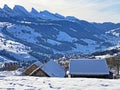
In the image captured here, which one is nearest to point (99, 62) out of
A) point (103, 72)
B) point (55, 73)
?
point (103, 72)

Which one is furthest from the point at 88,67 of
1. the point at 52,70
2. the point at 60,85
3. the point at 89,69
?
the point at 60,85

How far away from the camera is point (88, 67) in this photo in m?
67.6

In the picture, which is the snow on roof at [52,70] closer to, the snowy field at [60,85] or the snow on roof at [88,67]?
the snow on roof at [88,67]

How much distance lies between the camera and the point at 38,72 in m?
72.8

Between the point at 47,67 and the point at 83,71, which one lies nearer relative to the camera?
the point at 83,71

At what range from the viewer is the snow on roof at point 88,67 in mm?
66688

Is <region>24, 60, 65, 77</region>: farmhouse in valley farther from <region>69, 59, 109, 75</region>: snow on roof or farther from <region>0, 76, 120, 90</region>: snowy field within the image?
<region>0, 76, 120, 90</region>: snowy field

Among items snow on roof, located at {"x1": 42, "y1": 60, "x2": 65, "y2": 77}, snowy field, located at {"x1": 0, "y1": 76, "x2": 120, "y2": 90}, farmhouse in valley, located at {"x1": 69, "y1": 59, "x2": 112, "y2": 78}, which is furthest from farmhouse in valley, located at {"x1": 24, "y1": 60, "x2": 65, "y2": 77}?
snowy field, located at {"x1": 0, "y1": 76, "x2": 120, "y2": 90}

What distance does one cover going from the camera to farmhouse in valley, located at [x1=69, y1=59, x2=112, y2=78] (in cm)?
6662

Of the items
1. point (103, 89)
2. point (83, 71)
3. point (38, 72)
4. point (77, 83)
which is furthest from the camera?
point (38, 72)

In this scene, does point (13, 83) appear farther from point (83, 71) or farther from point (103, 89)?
point (83, 71)

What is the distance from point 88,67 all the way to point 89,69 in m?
0.58

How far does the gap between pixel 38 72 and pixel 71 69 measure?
844 cm

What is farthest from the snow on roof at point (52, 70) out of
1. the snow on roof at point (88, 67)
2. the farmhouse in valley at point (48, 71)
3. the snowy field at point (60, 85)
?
the snowy field at point (60, 85)
